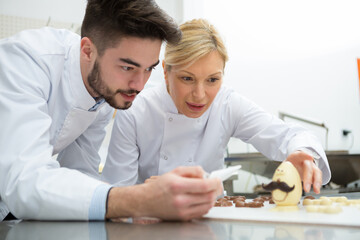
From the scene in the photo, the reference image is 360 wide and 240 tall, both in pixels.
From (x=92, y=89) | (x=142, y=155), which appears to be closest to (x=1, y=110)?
(x=92, y=89)

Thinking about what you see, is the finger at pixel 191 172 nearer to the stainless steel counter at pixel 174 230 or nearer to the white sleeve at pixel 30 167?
the stainless steel counter at pixel 174 230

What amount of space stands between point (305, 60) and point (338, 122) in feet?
2.45

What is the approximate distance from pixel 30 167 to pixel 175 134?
81 cm

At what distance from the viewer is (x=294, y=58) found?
4.07 m

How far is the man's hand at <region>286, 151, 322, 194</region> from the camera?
45.6 inches

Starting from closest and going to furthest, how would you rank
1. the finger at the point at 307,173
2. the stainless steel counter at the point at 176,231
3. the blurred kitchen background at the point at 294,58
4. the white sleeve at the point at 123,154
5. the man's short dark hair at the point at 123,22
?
1. the stainless steel counter at the point at 176,231
2. the finger at the point at 307,173
3. the man's short dark hair at the point at 123,22
4. the white sleeve at the point at 123,154
5. the blurred kitchen background at the point at 294,58

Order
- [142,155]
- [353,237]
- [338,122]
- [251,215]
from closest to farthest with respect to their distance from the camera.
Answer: [353,237] → [251,215] → [142,155] → [338,122]

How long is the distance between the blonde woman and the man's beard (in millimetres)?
258

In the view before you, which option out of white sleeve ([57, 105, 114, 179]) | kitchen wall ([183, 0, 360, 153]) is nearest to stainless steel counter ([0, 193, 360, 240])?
white sleeve ([57, 105, 114, 179])

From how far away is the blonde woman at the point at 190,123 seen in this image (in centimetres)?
152

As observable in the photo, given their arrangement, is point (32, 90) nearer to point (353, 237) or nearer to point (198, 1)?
point (353, 237)

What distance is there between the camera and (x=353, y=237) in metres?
0.66

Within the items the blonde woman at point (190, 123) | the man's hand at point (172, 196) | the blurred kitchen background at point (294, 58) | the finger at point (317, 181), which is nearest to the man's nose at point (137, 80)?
the blonde woman at point (190, 123)

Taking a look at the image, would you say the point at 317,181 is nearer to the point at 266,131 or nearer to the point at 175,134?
the point at 266,131
